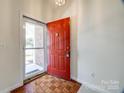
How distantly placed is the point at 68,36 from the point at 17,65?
5.91ft

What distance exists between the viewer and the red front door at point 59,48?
140 inches

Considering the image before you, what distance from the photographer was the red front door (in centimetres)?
355

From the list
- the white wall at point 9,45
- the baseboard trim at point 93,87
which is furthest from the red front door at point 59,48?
the white wall at point 9,45

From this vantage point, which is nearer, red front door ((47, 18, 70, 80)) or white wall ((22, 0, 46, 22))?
white wall ((22, 0, 46, 22))

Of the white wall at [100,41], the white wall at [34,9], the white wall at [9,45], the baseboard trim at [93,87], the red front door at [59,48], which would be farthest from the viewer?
the red front door at [59,48]

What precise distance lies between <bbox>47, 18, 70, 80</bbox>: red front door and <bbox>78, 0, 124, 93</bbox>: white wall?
45 cm

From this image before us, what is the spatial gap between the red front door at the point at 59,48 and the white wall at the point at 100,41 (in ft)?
1.46

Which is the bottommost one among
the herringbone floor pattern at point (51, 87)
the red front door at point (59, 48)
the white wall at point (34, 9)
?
the herringbone floor pattern at point (51, 87)

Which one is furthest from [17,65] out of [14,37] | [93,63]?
[93,63]

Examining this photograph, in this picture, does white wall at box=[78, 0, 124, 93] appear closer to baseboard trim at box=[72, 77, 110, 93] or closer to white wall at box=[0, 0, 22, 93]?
baseboard trim at box=[72, 77, 110, 93]

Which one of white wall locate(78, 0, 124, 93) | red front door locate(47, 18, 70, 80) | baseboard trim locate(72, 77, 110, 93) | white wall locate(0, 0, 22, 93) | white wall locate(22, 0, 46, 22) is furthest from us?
red front door locate(47, 18, 70, 80)

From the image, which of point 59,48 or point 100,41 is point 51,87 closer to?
point 59,48

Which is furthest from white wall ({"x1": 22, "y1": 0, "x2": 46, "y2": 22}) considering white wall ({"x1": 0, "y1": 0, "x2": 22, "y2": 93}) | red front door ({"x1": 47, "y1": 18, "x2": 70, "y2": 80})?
red front door ({"x1": 47, "y1": 18, "x2": 70, "y2": 80})

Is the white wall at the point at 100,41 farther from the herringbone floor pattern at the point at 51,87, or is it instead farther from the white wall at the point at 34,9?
the white wall at the point at 34,9
